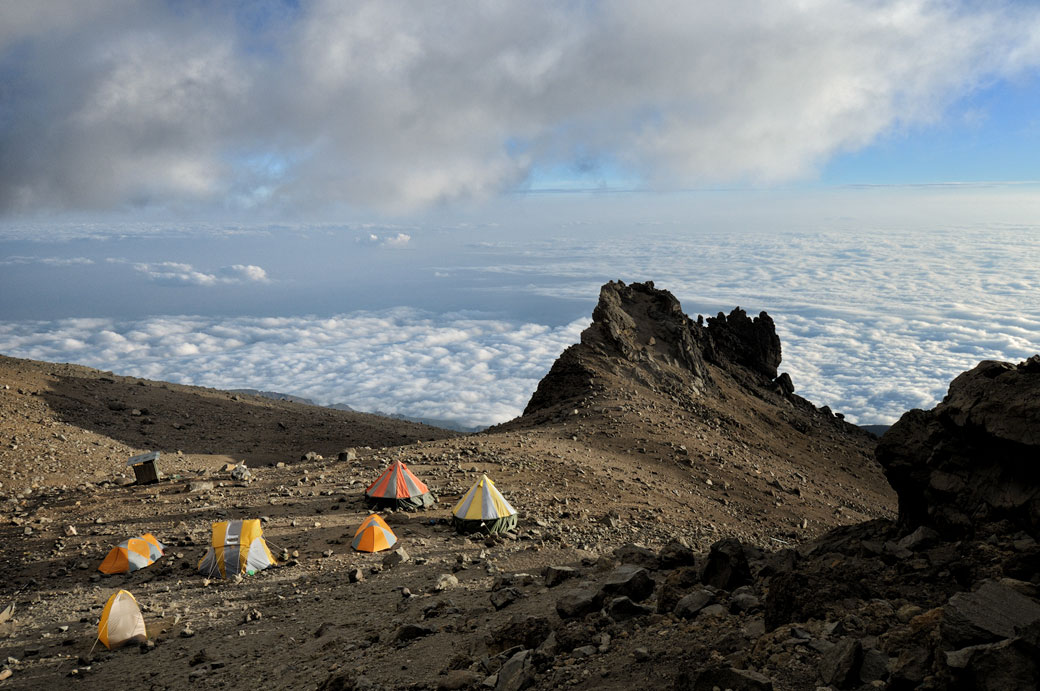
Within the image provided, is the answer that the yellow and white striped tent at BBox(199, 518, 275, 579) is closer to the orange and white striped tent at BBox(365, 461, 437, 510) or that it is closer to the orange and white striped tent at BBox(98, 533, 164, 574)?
the orange and white striped tent at BBox(98, 533, 164, 574)

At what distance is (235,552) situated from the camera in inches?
651

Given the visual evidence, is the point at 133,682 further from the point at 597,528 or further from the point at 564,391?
the point at 564,391

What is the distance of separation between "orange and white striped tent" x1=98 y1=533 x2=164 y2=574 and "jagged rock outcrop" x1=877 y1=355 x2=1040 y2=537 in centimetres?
1678

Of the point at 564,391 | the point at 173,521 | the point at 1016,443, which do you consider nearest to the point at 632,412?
the point at 564,391

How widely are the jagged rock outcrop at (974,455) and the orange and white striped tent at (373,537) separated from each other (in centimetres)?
1180

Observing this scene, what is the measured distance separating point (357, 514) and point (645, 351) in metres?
22.7

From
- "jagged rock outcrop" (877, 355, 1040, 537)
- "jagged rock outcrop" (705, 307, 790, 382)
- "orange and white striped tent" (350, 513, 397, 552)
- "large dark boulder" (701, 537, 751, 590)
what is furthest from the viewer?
"jagged rock outcrop" (705, 307, 790, 382)

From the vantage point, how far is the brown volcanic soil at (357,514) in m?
12.0

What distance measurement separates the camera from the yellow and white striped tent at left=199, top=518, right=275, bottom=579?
16.5 m

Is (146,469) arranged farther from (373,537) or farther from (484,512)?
(484,512)

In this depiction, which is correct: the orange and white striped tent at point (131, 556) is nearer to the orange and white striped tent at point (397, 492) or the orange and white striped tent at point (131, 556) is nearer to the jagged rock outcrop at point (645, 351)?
the orange and white striped tent at point (397, 492)

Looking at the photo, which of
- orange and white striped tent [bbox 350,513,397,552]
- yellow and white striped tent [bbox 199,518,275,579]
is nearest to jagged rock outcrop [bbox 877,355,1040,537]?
orange and white striped tent [bbox 350,513,397,552]

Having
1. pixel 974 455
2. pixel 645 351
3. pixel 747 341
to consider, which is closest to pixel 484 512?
pixel 974 455

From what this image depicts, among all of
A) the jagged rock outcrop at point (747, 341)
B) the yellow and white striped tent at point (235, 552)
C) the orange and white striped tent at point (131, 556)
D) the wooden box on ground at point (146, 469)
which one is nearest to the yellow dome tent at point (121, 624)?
the yellow and white striped tent at point (235, 552)
